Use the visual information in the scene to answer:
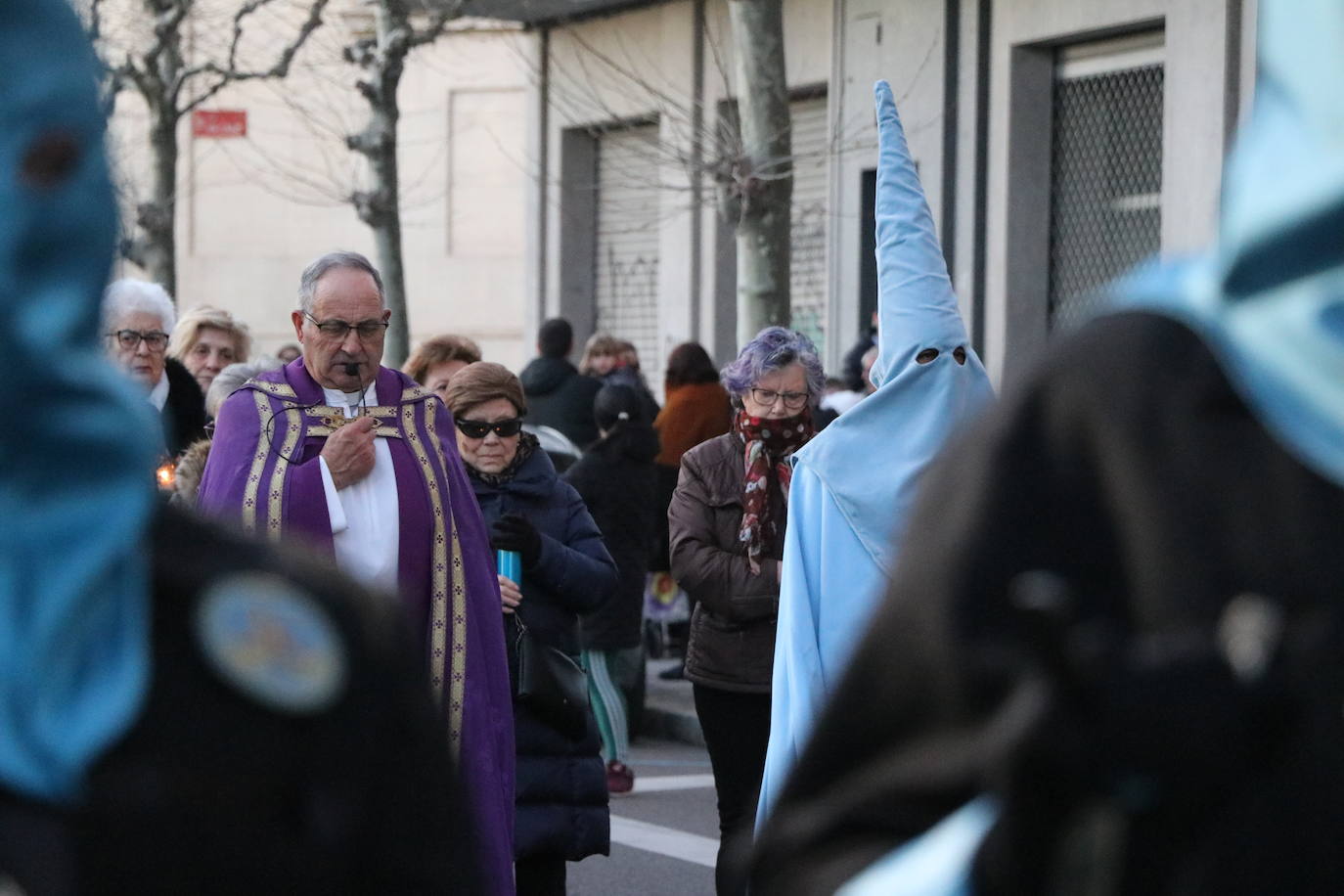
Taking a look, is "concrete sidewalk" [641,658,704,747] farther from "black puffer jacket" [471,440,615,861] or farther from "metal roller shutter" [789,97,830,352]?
"metal roller shutter" [789,97,830,352]

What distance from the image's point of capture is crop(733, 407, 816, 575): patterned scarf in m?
6.89

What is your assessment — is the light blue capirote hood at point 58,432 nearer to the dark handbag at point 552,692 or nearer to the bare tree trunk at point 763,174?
the dark handbag at point 552,692

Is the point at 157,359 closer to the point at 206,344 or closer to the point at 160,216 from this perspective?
the point at 206,344

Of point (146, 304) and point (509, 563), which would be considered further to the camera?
point (146, 304)

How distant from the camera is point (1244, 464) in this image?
5.20ft

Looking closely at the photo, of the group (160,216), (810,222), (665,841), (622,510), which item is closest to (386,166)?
(160,216)

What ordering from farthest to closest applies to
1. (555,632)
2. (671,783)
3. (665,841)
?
(671,783), (665,841), (555,632)

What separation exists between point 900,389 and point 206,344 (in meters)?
4.36

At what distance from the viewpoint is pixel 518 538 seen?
6.27 metres

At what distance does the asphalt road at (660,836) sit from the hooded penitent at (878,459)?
260 cm

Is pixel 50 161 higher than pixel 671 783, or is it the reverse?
pixel 50 161

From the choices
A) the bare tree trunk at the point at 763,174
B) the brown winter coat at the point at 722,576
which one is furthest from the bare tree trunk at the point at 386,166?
the brown winter coat at the point at 722,576

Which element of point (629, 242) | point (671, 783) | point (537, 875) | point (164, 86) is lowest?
point (671, 783)

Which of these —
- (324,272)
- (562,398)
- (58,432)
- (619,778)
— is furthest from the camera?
(562,398)
